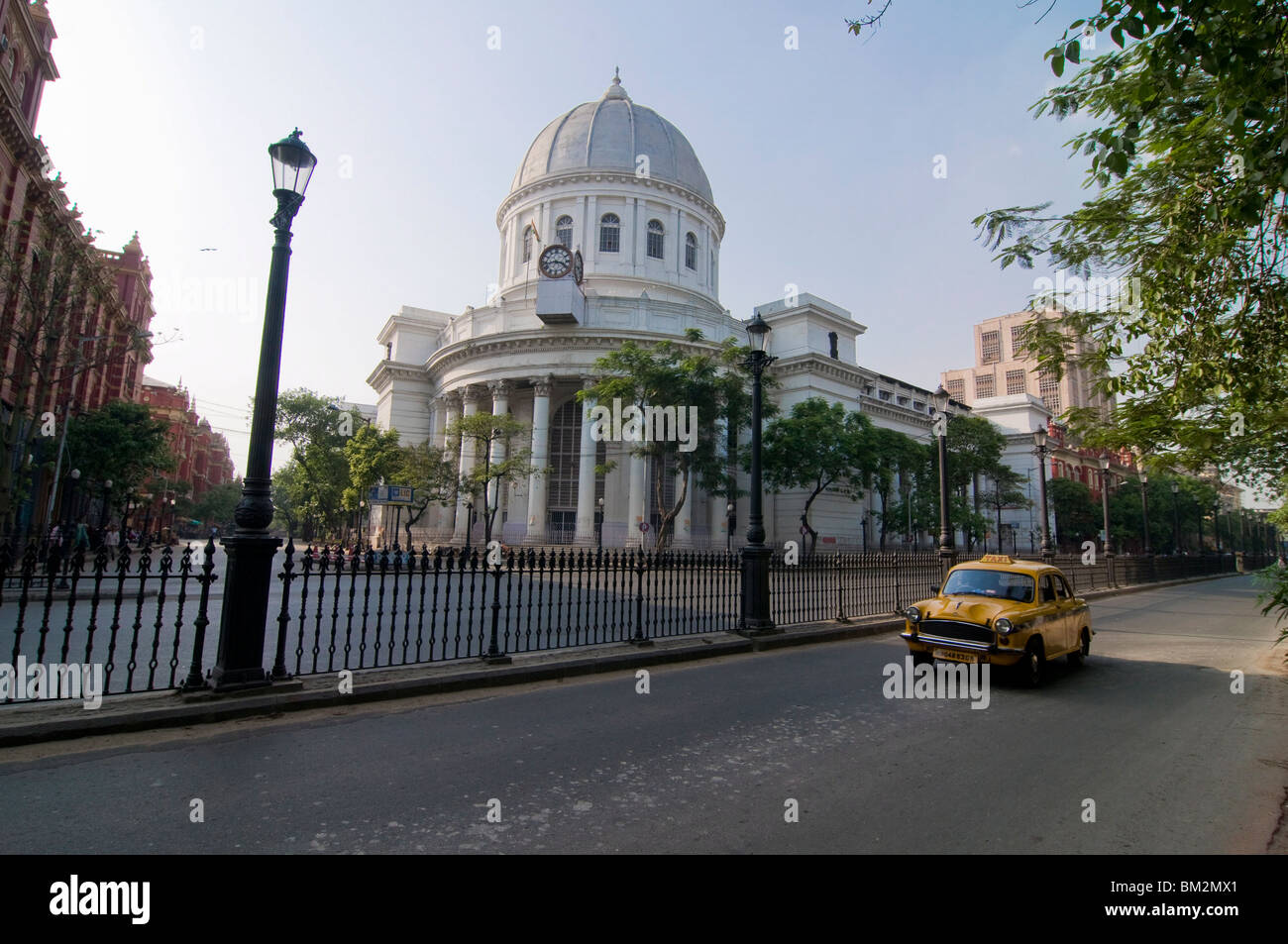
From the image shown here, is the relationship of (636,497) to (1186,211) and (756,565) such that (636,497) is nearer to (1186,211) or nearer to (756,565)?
(756,565)

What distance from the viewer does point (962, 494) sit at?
157 ft

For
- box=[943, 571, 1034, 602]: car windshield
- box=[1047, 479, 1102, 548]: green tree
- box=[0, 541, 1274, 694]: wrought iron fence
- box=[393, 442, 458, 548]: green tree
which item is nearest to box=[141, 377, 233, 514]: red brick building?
box=[393, 442, 458, 548]: green tree

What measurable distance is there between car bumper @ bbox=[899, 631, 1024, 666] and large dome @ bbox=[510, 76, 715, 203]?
44511 mm

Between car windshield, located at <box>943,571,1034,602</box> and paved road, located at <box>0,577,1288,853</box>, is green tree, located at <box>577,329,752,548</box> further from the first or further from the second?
paved road, located at <box>0,577,1288,853</box>

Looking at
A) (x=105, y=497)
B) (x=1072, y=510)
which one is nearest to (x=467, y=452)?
(x=105, y=497)

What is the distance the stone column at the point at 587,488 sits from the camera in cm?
3597

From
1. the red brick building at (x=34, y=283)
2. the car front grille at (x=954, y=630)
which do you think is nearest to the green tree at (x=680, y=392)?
the red brick building at (x=34, y=283)

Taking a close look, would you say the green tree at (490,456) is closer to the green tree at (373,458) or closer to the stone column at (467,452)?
the stone column at (467,452)

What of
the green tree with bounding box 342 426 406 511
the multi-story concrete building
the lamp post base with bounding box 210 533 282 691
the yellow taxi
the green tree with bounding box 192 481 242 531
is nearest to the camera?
the lamp post base with bounding box 210 533 282 691

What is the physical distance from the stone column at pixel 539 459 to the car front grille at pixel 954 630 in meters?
29.1

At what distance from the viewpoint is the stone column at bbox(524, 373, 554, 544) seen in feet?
119
